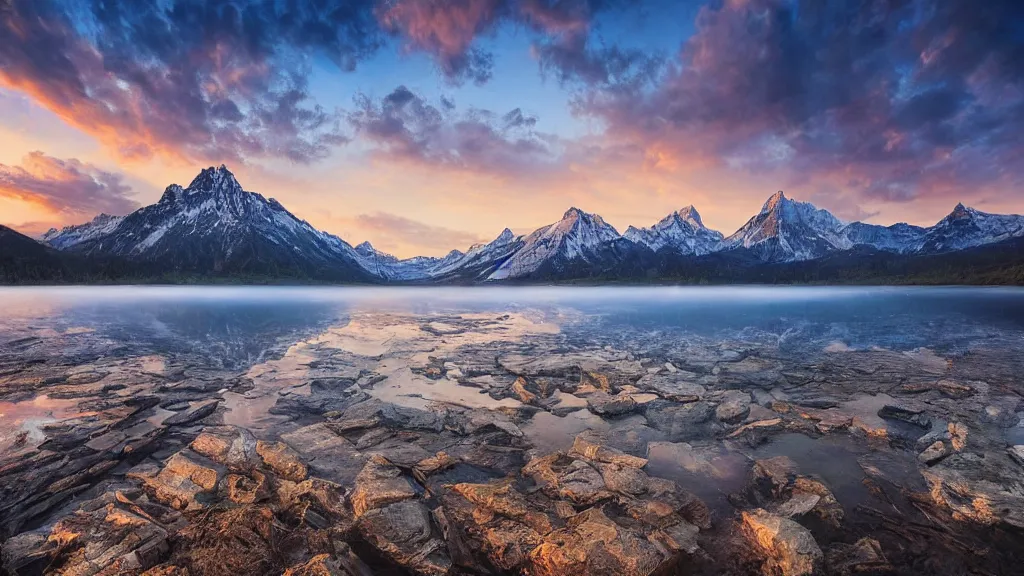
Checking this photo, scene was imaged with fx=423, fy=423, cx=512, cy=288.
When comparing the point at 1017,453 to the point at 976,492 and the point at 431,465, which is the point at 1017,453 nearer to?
the point at 976,492

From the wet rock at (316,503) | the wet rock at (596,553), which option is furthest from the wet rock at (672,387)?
the wet rock at (316,503)

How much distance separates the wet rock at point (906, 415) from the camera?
15898 mm

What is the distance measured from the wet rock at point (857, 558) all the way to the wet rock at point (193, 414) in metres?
19.9

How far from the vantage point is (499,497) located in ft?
34.2

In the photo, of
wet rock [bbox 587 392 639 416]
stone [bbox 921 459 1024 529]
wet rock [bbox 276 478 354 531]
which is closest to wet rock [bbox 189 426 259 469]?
wet rock [bbox 276 478 354 531]

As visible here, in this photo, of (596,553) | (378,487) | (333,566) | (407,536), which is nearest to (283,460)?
(378,487)

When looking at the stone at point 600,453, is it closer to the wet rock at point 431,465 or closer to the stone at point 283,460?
the wet rock at point 431,465

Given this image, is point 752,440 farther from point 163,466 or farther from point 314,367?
point 314,367

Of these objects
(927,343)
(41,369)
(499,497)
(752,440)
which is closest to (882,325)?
(927,343)

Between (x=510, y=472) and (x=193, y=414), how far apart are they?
13096 mm

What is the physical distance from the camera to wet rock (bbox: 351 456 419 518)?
10.1m

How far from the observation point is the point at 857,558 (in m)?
8.66

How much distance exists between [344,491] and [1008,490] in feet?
55.1

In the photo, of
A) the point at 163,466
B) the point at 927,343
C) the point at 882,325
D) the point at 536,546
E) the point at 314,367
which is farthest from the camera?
the point at 882,325
